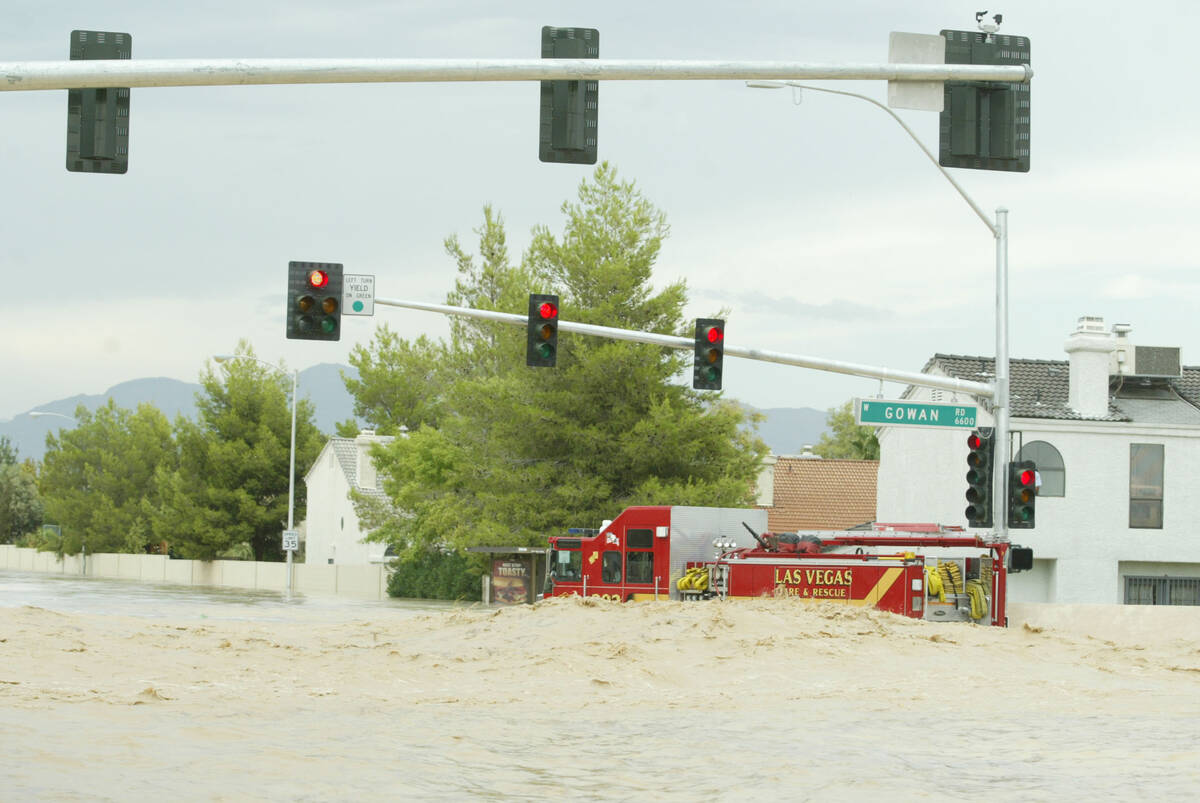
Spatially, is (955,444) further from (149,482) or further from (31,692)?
(149,482)

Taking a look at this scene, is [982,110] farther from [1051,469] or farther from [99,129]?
[1051,469]

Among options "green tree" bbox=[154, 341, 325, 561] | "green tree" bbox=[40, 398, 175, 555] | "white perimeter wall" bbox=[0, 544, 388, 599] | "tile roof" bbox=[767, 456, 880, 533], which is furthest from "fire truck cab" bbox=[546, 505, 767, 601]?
"green tree" bbox=[40, 398, 175, 555]

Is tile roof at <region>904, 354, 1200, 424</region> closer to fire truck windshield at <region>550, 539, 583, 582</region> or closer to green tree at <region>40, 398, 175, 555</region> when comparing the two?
fire truck windshield at <region>550, 539, 583, 582</region>

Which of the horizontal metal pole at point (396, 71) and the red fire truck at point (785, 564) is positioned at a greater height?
the horizontal metal pole at point (396, 71)

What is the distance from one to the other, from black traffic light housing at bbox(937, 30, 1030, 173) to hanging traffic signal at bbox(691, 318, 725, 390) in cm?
1283

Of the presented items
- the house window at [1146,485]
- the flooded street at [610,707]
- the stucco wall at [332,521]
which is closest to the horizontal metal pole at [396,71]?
the flooded street at [610,707]

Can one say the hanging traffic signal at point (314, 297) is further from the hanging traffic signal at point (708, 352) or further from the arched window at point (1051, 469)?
the arched window at point (1051, 469)

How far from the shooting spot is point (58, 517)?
3979 inches

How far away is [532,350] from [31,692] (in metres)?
9.83

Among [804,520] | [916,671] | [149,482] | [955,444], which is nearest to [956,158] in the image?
[916,671]

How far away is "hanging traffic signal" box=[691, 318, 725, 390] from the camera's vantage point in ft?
79.8

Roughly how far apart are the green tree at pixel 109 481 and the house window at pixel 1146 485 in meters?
71.9

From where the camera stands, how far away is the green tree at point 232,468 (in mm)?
82812

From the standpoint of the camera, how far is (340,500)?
75.2 m
